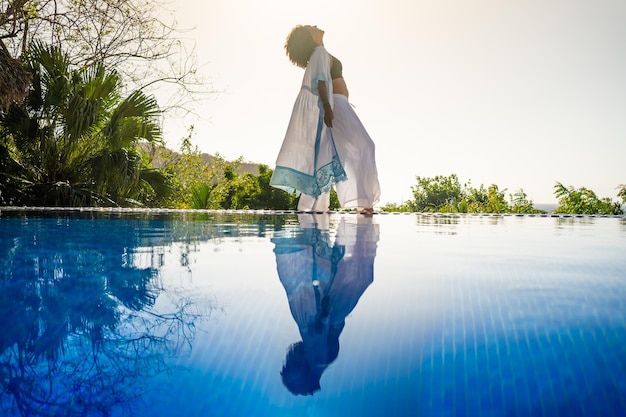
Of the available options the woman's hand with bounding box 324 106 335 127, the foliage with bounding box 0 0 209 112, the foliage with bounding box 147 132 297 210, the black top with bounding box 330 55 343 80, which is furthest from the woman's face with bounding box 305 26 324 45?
the foliage with bounding box 147 132 297 210

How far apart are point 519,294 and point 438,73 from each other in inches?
597

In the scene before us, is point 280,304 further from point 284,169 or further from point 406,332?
point 284,169

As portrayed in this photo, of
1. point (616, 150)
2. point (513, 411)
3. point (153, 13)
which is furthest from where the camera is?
point (616, 150)

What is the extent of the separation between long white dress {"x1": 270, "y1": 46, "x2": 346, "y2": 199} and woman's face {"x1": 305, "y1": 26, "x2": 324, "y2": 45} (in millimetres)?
398

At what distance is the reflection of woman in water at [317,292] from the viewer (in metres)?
0.64

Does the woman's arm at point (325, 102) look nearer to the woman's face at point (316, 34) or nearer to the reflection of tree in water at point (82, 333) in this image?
the woman's face at point (316, 34)

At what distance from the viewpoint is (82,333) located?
772mm

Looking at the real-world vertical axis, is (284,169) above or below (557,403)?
above

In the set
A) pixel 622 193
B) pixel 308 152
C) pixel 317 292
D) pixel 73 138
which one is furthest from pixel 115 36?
pixel 622 193

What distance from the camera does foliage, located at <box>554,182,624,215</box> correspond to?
12517 millimetres

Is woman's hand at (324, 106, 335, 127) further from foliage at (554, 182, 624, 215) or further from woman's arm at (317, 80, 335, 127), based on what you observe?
foliage at (554, 182, 624, 215)

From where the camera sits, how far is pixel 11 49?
7.59 metres

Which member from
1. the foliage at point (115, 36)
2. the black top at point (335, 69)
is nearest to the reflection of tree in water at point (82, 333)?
the black top at point (335, 69)

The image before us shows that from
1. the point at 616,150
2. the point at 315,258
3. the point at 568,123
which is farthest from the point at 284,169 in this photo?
the point at 616,150
